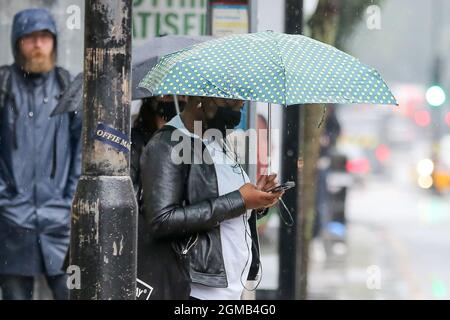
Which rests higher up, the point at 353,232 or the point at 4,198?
the point at 4,198

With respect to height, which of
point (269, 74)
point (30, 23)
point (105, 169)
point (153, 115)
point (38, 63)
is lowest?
point (105, 169)

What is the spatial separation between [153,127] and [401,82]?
1748 inches

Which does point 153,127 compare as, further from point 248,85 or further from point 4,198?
point 4,198

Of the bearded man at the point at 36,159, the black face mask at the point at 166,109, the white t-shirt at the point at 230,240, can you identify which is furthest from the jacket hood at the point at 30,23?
the white t-shirt at the point at 230,240

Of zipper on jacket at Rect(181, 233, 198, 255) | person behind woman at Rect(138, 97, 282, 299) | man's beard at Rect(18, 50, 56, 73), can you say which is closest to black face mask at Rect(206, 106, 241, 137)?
person behind woman at Rect(138, 97, 282, 299)

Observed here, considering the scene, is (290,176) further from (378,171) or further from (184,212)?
(378,171)

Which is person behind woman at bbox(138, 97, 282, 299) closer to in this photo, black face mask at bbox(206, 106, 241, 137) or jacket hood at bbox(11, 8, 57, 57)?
black face mask at bbox(206, 106, 241, 137)

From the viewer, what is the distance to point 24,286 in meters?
7.98

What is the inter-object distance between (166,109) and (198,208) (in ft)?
3.86

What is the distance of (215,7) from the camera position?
7.95 meters

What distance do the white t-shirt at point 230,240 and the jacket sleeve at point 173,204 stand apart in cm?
10

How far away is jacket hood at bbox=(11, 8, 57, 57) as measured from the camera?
322 inches

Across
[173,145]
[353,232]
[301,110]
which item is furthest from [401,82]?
[173,145]

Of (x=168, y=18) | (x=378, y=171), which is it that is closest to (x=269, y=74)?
(x=168, y=18)
